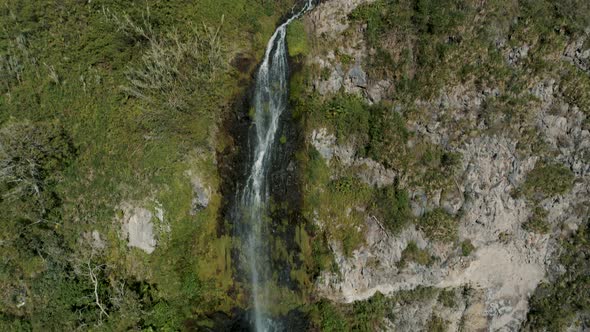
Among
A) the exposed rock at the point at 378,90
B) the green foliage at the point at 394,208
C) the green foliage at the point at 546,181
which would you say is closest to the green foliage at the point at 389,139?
the exposed rock at the point at 378,90

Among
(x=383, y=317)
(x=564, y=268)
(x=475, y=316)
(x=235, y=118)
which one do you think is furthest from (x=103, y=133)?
(x=564, y=268)

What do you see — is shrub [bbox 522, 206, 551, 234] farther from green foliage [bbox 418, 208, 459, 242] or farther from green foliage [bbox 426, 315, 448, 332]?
green foliage [bbox 426, 315, 448, 332]

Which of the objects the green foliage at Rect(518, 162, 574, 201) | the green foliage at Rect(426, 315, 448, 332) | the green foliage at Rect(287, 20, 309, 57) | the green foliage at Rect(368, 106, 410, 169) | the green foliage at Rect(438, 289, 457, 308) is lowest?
the green foliage at Rect(426, 315, 448, 332)

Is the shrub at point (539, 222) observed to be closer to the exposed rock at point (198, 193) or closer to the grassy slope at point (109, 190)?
the grassy slope at point (109, 190)

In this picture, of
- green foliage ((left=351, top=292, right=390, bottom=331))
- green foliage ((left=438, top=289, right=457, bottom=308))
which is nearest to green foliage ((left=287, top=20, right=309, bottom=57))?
green foliage ((left=351, top=292, right=390, bottom=331))

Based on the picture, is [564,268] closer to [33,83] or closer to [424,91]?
[424,91]
